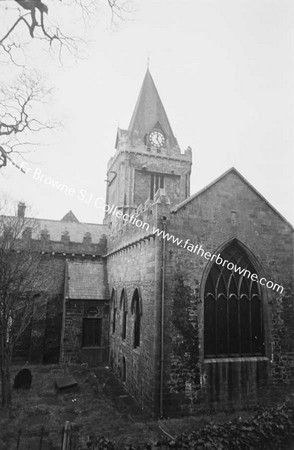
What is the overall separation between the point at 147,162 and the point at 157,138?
3.37 m

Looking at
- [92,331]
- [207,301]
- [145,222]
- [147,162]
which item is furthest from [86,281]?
[147,162]

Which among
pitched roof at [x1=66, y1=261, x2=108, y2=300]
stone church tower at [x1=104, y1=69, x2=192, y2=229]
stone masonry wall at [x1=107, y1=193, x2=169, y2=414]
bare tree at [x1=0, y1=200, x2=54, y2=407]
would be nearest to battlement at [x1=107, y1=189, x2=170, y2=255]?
stone masonry wall at [x1=107, y1=193, x2=169, y2=414]

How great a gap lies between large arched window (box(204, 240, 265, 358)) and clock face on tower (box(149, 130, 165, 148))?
2152 centimetres

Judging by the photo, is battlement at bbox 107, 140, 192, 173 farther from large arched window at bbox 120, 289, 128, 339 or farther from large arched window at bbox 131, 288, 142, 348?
large arched window at bbox 131, 288, 142, 348

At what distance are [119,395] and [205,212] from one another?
8274mm

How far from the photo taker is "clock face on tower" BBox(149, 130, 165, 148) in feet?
106

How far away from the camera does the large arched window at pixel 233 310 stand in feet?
39.1

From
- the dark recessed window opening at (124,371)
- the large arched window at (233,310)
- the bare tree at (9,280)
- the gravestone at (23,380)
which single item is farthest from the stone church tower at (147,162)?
the gravestone at (23,380)

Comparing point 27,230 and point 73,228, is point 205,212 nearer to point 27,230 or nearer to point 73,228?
point 27,230

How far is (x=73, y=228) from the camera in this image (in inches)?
1007

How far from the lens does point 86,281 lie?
20578 mm

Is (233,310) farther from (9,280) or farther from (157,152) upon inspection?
(157,152)

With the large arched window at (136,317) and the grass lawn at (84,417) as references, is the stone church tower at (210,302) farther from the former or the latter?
the grass lawn at (84,417)

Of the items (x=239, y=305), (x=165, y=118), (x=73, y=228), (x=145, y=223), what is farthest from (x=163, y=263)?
(x=165, y=118)
